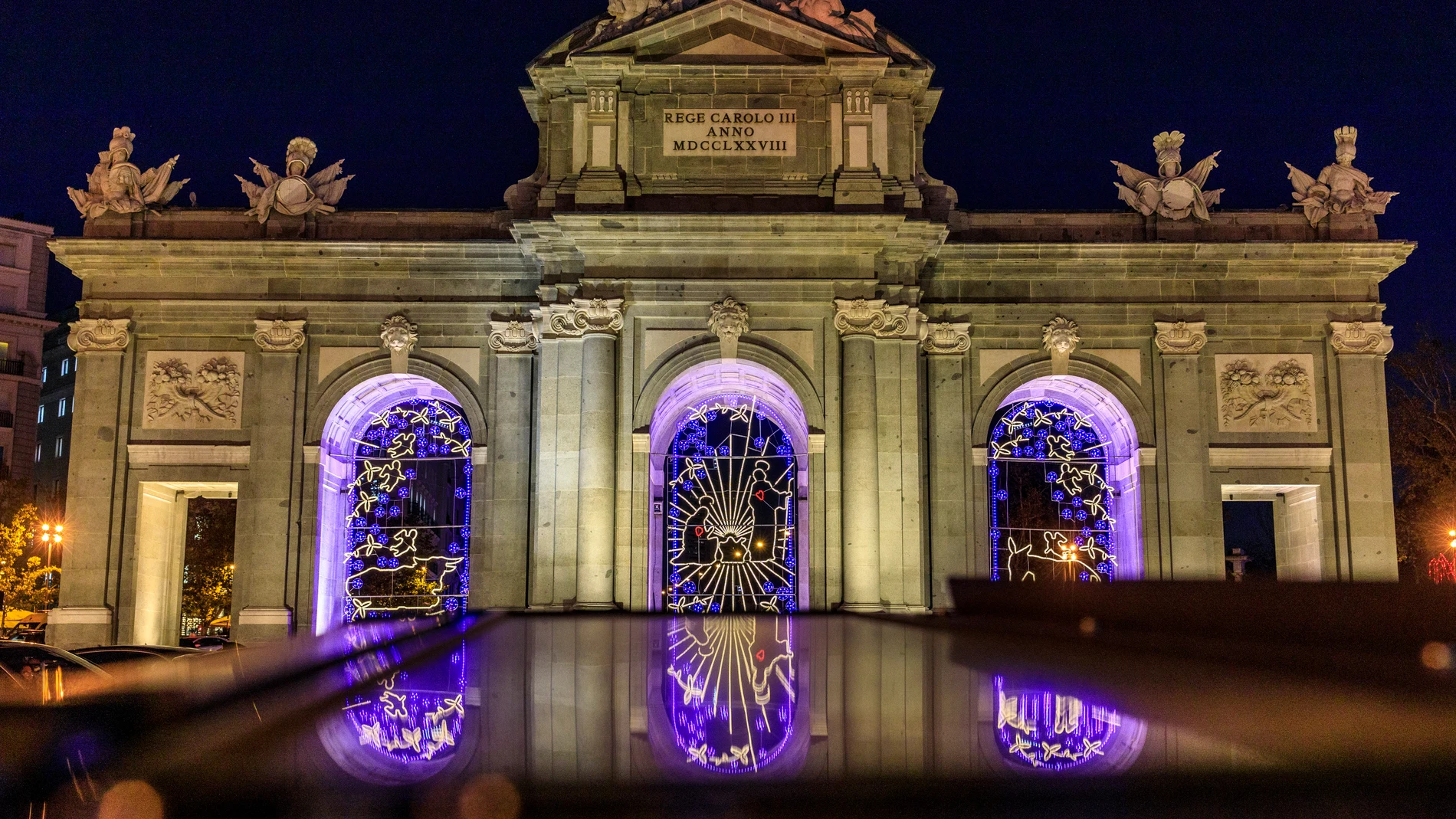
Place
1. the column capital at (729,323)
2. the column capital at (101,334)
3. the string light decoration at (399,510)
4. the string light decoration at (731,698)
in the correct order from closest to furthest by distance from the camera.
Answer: the string light decoration at (731,698), the column capital at (729,323), the column capital at (101,334), the string light decoration at (399,510)

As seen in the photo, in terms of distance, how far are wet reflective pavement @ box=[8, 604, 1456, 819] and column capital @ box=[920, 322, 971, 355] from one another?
64.4ft

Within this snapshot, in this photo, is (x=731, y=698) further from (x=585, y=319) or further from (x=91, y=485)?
(x=91, y=485)

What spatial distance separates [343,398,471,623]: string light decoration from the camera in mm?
24000

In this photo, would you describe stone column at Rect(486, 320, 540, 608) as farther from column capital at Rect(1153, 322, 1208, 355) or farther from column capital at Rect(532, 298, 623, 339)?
column capital at Rect(1153, 322, 1208, 355)

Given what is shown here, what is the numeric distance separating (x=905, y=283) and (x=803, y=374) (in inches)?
88.5

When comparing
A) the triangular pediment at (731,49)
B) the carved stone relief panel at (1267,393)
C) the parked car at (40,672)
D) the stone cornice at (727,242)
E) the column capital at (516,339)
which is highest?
the triangular pediment at (731,49)

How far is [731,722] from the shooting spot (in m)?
2.78

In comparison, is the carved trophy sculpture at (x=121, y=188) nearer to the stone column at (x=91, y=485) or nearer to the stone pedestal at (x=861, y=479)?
the stone column at (x=91, y=485)

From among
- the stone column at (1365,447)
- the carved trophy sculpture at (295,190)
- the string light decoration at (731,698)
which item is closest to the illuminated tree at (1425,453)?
the stone column at (1365,447)

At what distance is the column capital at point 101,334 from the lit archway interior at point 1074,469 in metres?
15.1

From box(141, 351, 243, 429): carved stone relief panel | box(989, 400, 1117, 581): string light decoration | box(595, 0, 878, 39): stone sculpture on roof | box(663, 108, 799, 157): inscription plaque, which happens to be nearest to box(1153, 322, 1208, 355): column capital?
box(989, 400, 1117, 581): string light decoration

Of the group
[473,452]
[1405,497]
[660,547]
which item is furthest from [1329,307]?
[1405,497]

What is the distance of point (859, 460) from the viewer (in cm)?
2147

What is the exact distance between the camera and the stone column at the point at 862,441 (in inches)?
829
